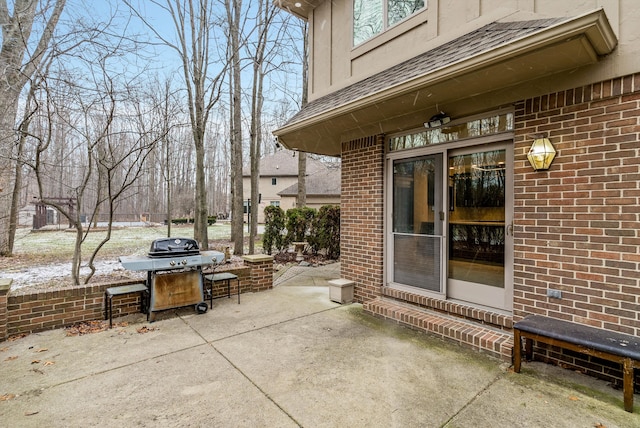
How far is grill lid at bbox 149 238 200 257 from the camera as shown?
426 cm

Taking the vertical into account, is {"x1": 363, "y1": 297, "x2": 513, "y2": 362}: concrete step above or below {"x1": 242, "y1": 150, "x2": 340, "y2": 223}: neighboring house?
below

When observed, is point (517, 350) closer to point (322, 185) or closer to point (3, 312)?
point (3, 312)

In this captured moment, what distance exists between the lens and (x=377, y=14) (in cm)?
501

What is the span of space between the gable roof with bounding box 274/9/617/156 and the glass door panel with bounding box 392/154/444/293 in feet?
2.21

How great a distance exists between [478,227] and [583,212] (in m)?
1.11

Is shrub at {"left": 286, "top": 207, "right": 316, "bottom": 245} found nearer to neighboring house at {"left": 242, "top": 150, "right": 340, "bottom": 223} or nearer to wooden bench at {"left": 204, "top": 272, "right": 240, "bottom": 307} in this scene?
wooden bench at {"left": 204, "top": 272, "right": 240, "bottom": 307}

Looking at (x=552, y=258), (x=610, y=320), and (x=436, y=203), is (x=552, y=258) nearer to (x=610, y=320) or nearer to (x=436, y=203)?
(x=610, y=320)

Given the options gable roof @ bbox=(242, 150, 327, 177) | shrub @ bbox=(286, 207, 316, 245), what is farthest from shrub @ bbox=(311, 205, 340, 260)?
gable roof @ bbox=(242, 150, 327, 177)

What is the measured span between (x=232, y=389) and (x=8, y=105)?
717 cm

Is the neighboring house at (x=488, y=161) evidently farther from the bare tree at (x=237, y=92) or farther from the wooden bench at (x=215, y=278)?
the bare tree at (x=237, y=92)

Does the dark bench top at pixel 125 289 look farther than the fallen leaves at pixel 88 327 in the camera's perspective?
Yes

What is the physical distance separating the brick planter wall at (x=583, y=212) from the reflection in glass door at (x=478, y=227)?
1.10 ft

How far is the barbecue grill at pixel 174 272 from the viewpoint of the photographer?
4152mm

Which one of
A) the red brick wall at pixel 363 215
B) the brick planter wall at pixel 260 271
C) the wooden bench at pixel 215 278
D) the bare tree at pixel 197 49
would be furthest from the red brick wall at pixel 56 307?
the bare tree at pixel 197 49
